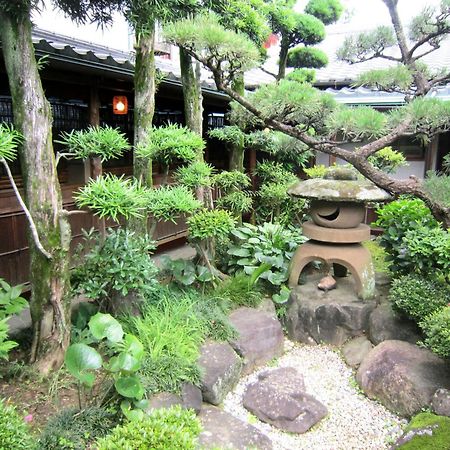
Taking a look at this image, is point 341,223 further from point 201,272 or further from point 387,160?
point 387,160

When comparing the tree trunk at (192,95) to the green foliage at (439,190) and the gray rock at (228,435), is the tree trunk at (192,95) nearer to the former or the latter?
the green foliage at (439,190)

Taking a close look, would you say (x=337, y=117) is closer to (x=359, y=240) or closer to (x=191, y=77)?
(x=359, y=240)

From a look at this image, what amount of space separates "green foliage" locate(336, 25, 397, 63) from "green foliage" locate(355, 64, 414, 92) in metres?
1.78

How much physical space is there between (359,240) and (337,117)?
1.61m

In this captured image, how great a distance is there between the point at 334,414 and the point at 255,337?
114cm

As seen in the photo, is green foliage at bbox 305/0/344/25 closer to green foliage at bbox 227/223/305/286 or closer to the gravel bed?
green foliage at bbox 227/223/305/286

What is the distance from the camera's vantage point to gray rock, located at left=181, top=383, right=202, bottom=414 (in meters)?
3.58

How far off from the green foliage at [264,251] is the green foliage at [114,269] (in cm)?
196

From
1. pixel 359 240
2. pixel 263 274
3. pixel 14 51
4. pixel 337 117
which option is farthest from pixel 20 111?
pixel 359 240

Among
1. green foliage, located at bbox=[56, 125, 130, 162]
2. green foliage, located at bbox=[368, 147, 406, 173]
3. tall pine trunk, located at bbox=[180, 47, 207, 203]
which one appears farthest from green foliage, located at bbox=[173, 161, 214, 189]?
green foliage, located at bbox=[368, 147, 406, 173]

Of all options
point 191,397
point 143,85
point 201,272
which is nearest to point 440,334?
point 191,397

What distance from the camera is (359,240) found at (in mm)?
5535

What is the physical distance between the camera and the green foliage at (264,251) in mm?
5912

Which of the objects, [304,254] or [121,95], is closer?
[304,254]
